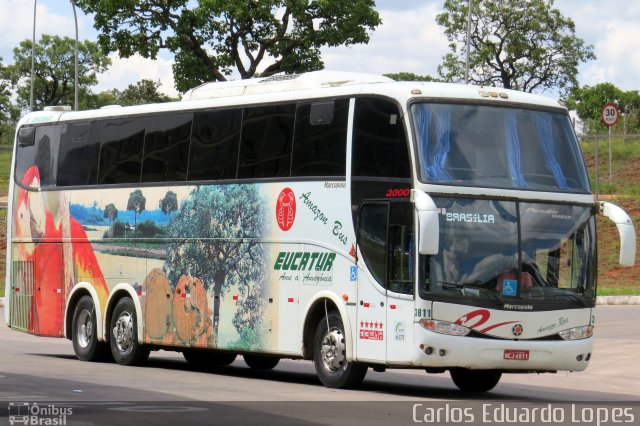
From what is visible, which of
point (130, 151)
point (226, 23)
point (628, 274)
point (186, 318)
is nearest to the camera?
point (186, 318)

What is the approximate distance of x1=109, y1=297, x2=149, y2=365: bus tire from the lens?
23.3m

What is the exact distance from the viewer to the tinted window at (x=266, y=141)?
66.1 feet

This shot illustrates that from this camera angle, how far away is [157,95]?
351 feet

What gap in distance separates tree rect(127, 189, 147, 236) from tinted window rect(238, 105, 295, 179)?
2.67 meters

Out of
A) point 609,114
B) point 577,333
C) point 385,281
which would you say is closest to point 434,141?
point 385,281

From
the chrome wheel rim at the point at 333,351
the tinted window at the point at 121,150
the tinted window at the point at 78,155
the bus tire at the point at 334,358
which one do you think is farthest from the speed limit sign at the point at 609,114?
the chrome wheel rim at the point at 333,351

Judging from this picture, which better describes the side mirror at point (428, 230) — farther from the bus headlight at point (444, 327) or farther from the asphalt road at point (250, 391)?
the asphalt road at point (250, 391)

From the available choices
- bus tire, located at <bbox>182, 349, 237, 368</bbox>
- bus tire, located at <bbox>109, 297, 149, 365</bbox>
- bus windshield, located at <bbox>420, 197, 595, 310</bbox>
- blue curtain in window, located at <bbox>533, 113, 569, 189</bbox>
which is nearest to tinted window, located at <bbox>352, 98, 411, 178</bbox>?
bus windshield, located at <bbox>420, 197, 595, 310</bbox>

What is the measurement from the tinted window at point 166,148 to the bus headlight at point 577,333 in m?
6.75

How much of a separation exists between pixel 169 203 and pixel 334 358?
4794 millimetres

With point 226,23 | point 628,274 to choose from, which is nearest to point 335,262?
point 628,274

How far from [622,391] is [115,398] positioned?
778 cm

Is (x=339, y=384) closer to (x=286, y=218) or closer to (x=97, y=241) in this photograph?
(x=286, y=218)

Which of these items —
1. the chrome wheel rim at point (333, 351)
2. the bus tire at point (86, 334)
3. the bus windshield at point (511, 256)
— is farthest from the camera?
the bus tire at point (86, 334)
